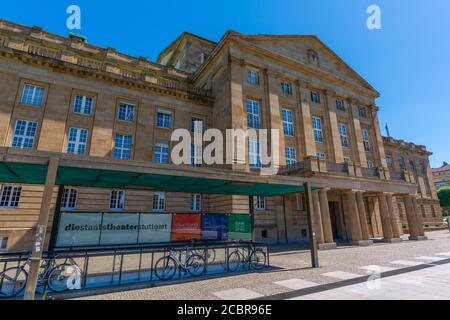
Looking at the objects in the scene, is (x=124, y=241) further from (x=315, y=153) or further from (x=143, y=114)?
(x=315, y=153)

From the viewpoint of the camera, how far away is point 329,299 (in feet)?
20.8

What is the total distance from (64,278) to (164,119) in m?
19.7

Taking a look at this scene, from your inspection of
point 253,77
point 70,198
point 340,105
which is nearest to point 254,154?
point 253,77

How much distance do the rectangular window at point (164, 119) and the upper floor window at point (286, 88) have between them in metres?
13.7

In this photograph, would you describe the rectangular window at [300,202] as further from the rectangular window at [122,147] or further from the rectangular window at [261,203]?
the rectangular window at [122,147]

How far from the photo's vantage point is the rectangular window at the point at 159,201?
22750 mm

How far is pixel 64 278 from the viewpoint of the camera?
759 cm

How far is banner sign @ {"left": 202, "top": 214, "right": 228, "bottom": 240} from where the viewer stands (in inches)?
466

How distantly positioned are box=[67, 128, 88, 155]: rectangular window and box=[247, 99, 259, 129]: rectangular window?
51.6 ft

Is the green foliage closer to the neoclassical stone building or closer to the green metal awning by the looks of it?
the neoclassical stone building

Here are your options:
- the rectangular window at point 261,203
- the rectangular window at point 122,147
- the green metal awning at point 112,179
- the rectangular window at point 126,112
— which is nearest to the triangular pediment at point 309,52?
the rectangular window at point 126,112

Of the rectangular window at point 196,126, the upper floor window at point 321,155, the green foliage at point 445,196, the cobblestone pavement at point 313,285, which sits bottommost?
the cobblestone pavement at point 313,285
